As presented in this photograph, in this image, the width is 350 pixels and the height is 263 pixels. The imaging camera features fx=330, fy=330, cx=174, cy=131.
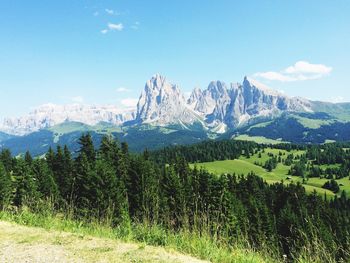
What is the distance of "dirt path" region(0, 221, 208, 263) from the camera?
28.8 feet

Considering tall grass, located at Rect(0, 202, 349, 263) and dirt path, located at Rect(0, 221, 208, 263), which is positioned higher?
dirt path, located at Rect(0, 221, 208, 263)

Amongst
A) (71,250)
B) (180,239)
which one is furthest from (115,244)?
(180,239)

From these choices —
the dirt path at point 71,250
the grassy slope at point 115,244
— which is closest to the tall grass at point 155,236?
the grassy slope at point 115,244

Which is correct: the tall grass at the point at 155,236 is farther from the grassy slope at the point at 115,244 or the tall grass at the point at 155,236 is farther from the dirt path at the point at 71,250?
the dirt path at the point at 71,250

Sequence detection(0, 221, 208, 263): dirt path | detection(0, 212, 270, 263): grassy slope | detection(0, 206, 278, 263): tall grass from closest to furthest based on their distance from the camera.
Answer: detection(0, 221, 208, 263): dirt path, detection(0, 212, 270, 263): grassy slope, detection(0, 206, 278, 263): tall grass

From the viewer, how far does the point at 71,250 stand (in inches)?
372

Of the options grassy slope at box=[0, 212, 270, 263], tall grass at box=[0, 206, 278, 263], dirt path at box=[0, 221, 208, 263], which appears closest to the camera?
dirt path at box=[0, 221, 208, 263]

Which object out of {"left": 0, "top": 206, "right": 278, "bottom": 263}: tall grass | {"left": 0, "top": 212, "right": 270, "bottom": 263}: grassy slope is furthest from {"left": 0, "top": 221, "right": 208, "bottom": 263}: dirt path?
{"left": 0, "top": 206, "right": 278, "bottom": 263}: tall grass

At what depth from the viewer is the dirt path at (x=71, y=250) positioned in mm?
8766

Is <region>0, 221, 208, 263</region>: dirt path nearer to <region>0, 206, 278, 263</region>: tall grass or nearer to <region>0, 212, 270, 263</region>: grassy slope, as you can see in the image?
<region>0, 212, 270, 263</region>: grassy slope

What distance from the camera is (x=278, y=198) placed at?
105375mm

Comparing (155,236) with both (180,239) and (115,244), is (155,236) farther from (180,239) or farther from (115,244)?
(115,244)

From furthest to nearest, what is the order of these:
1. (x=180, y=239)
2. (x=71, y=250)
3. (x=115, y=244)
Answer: (x=180, y=239), (x=115, y=244), (x=71, y=250)

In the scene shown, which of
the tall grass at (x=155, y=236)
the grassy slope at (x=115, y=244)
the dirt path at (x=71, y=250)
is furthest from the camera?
the tall grass at (x=155, y=236)
